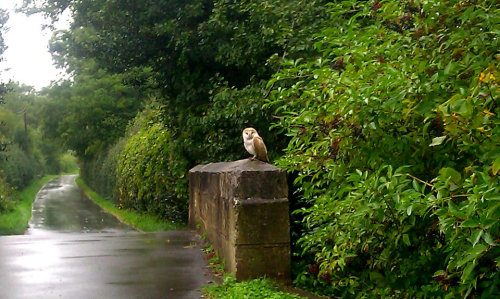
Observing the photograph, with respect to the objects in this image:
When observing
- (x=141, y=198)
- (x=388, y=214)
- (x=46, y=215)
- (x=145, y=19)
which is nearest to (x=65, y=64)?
(x=46, y=215)

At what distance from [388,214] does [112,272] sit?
4.25 meters

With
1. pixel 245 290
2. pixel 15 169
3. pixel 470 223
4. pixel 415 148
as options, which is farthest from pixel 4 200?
pixel 470 223

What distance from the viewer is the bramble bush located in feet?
10.8

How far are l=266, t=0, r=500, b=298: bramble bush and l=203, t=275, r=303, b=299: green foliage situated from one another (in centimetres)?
66

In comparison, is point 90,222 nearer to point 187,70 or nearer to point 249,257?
point 187,70

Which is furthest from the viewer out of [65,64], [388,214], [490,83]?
[65,64]

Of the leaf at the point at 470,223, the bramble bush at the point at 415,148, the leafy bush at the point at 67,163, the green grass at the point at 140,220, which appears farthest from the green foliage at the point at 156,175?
the leafy bush at the point at 67,163

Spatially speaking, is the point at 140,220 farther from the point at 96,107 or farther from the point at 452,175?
the point at 452,175

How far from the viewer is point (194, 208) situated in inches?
470

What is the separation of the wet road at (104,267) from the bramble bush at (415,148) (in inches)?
82.9

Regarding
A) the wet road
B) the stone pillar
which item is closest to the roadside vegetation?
the stone pillar

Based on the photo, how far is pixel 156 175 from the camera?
16562mm

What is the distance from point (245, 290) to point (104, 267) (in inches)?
109

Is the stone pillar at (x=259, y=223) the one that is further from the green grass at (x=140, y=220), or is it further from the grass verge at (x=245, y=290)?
the green grass at (x=140, y=220)
